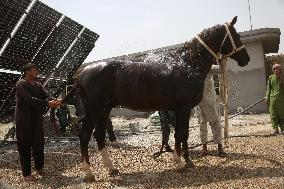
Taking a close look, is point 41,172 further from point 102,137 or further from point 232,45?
point 232,45

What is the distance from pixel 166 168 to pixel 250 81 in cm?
1212

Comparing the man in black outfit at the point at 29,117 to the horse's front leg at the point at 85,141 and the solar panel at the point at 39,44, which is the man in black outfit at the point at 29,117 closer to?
the horse's front leg at the point at 85,141

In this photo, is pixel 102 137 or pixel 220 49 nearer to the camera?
pixel 220 49

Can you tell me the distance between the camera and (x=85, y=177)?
Answer: 5.17m

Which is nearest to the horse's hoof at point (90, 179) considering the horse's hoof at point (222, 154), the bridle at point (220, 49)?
the horse's hoof at point (222, 154)

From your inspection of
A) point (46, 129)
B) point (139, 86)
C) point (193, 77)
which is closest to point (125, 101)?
point (139, 86)

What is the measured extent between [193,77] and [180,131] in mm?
888

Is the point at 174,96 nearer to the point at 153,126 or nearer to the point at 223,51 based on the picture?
the point at 223,51

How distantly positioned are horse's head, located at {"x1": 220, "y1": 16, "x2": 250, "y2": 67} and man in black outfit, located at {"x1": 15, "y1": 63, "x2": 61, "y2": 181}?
2947 mm

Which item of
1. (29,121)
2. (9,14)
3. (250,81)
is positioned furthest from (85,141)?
(250,81)

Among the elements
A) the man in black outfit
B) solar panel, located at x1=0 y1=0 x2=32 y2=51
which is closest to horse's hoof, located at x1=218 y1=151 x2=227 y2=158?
the man in black outfit

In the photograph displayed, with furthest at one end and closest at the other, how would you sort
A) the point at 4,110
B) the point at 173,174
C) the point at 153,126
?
the point at 153,126, the point at 4,110, the point at 173,174

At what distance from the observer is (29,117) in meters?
5.63

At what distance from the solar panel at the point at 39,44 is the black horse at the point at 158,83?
3.03m
